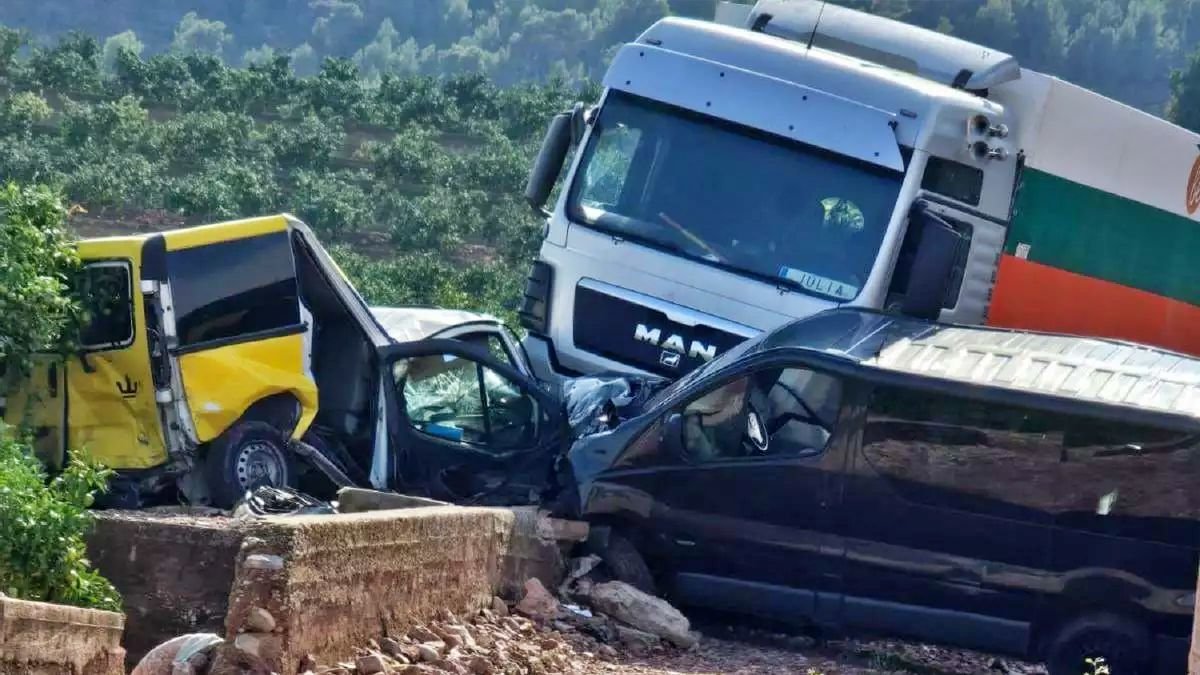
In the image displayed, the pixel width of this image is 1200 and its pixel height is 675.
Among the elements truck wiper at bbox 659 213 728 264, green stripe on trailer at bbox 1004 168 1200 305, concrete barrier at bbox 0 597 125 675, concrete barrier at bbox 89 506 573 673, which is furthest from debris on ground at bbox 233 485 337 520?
green stripe on trailer at bbox 1004 168 1200 305

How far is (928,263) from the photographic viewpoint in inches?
471

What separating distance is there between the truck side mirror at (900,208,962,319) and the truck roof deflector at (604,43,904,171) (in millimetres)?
389

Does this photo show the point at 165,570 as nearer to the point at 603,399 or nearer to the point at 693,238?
the point at 603,399

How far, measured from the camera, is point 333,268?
1135cm

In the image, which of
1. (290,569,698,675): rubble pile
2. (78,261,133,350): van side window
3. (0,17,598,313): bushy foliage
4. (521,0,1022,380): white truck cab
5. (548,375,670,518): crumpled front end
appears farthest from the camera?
(0,17,598,313): bushy foliage

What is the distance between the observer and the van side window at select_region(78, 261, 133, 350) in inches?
408

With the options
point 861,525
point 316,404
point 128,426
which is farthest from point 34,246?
point 861,525

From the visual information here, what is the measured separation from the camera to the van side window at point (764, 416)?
31.0 ft

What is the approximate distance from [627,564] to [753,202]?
338cm

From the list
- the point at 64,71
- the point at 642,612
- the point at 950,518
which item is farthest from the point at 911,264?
the point at 64,71

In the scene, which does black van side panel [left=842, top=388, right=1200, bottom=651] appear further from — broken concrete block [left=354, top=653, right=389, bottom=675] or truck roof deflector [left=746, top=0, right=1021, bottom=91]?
truck roof deflector [left=746, top=0, right=1021, bottom=91]

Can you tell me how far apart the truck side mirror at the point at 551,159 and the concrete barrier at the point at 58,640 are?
21.7 ft

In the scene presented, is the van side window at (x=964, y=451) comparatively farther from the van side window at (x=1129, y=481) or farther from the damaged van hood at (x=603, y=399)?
the damaged van hood at (x=603, y=399)

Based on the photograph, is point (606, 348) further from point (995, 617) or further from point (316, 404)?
point (995, 617)
